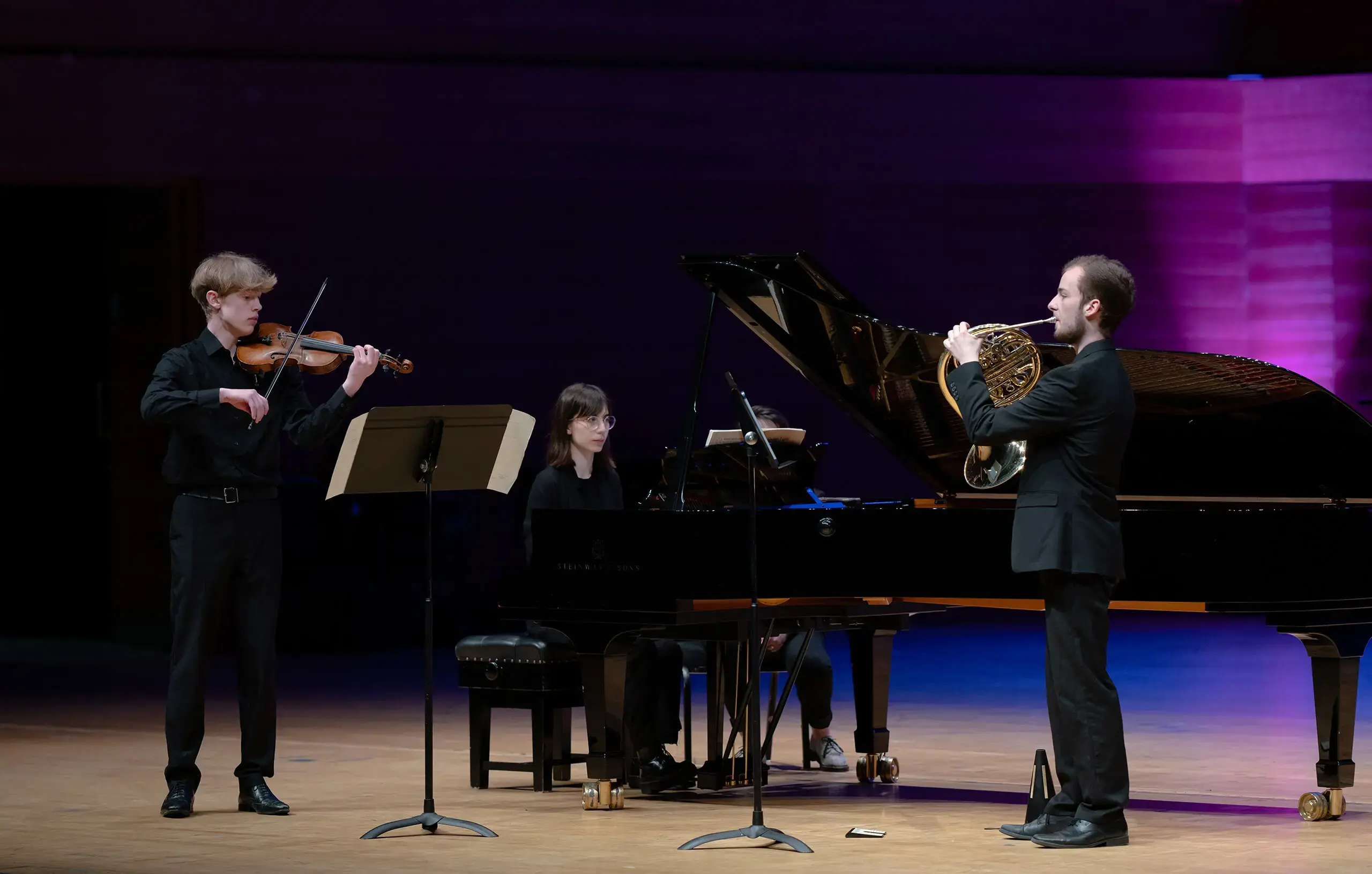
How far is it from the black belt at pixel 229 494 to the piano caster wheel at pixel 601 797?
1253 mm

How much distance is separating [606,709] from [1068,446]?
158 cm

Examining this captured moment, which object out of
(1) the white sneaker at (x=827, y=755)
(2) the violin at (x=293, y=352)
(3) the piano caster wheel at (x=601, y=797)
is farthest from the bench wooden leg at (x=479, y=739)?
(2) the violin at (x=293, y=352)

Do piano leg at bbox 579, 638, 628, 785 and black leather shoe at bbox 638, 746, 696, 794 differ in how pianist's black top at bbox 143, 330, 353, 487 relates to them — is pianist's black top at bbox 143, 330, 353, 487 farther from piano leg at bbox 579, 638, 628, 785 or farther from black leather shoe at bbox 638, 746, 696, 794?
black leather shoe at bbox 638, 746, 696, 794

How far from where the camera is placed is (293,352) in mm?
5488

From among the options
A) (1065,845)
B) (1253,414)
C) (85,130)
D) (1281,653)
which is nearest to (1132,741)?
(1253,414)

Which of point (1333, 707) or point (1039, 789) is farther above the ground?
point (1333, 707)

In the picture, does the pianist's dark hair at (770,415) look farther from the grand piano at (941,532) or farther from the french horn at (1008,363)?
the french horn at (1008,363)

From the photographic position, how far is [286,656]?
10484 millimetres

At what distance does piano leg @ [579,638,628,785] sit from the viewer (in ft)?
18.6

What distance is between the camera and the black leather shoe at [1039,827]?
501 cm

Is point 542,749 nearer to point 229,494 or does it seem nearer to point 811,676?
point 811,676

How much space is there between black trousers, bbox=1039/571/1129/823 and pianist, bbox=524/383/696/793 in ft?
5.02

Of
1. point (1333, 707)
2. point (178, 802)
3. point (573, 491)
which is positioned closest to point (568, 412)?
point (573, 491)

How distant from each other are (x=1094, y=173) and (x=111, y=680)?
630cm
